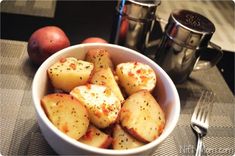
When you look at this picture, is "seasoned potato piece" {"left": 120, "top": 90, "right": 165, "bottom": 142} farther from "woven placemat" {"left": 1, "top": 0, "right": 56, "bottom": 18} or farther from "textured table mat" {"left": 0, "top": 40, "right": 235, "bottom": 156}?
"woven placemat" {"left": 1, "top": 0, "right": 56, "bottom": 18}

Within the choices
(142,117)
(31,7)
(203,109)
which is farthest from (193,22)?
(31,7)

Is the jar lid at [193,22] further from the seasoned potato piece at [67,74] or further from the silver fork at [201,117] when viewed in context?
the seasoned potato piece at [67,74]

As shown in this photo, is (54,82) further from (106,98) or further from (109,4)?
(109,4)

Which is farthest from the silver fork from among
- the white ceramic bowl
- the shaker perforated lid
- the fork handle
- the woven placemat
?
the woven placemat

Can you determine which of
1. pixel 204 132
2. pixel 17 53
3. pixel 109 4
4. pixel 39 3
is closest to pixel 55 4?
pixel 39 3

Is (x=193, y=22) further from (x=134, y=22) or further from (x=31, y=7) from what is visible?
(x=31, y=7)

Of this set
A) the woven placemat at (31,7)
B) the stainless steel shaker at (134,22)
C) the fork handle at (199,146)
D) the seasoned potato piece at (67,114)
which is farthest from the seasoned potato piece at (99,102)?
the woven placemat at (31,7)

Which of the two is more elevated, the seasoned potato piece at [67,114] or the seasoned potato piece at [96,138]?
the seasoned potato piece at [67,114]
